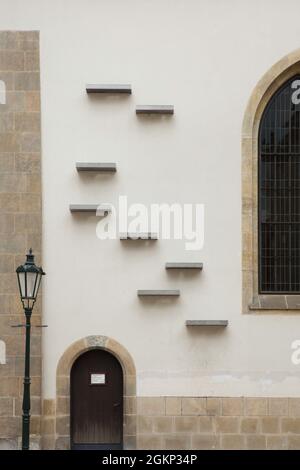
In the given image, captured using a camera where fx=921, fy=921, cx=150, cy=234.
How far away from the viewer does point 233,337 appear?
17.4 meters

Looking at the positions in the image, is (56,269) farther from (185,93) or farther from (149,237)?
(185,93)

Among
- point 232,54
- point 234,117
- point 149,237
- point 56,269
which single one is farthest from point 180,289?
point 232,54

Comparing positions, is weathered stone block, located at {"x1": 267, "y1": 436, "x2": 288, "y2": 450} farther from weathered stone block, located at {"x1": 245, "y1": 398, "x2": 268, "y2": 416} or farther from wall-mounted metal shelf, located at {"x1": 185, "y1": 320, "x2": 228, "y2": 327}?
wall-mounted metal shelf, located at {"x1": 185, "y1": 320, "x2": 228, "y2": 327}

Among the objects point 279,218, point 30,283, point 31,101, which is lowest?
point 30,283

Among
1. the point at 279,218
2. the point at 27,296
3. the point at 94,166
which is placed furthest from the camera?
the point at 279,218

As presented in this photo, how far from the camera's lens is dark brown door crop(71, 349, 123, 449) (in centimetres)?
1738

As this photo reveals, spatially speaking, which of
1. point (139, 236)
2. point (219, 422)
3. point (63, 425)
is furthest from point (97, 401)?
point (139, 236)

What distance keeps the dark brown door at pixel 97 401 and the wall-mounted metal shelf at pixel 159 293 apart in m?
1.34

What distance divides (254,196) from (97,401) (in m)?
4.92

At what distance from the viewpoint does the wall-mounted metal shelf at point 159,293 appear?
17266 mm

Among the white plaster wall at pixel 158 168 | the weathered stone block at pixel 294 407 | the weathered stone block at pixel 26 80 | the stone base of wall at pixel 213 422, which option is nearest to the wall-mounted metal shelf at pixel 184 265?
the white plaster wall at pixel 158 168

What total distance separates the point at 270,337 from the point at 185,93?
4.91 m

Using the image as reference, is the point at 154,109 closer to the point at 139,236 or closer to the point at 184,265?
the point at 139,236

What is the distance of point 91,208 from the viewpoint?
17.3m
